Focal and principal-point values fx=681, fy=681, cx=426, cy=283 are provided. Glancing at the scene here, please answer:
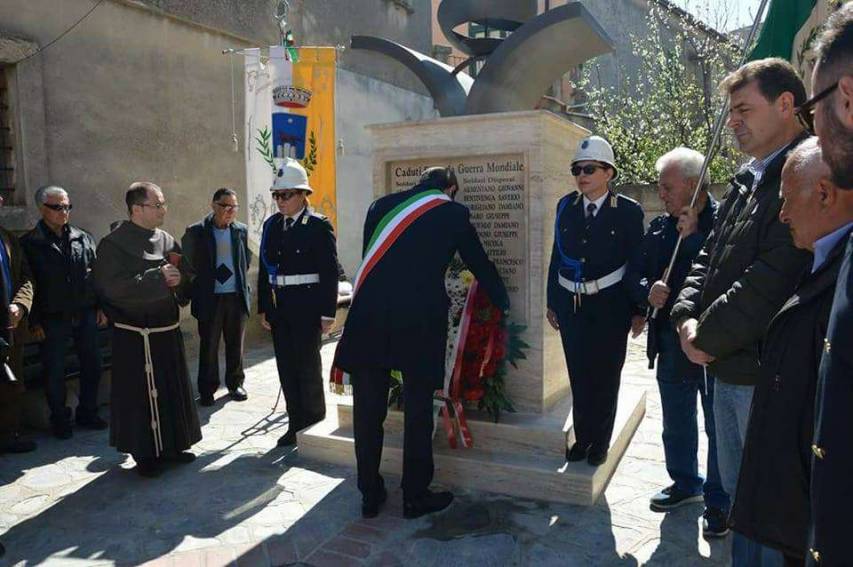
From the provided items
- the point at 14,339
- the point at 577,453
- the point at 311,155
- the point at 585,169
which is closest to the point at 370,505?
the point at 577,453

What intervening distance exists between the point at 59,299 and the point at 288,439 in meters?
2.12

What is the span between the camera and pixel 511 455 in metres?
4.09

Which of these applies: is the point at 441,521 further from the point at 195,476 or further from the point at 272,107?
the point at 272,107

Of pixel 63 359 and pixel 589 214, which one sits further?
pixel 63 359

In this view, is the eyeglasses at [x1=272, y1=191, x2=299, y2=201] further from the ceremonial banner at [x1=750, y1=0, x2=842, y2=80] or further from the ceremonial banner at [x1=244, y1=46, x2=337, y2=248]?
the ceremonial banner at [x1=750, y1=0, x2=842, y2=80]

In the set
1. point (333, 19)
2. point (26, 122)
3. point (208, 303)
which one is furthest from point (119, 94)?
point (333, 19)

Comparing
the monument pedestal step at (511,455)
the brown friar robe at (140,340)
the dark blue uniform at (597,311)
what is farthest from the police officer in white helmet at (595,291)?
the brown friar robe at (140,340)

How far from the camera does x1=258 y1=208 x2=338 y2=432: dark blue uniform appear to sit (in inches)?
190

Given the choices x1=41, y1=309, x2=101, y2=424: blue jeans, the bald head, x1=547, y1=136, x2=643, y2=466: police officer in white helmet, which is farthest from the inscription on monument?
x1=41, y1=309, x2=101, y2=424: blue jeans

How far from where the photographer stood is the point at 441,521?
3602 mm

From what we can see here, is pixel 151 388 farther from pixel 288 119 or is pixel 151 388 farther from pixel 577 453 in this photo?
pixel 288 119

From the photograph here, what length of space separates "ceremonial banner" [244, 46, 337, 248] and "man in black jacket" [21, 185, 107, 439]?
5.14 ft

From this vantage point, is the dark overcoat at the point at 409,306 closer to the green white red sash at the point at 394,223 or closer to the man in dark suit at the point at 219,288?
the green white red sash at the point at 394,223

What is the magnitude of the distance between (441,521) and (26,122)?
5.42m
